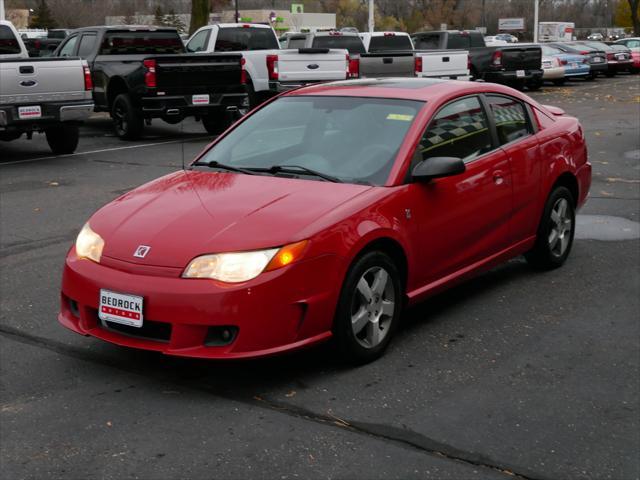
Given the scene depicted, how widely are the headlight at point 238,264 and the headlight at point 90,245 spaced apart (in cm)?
68

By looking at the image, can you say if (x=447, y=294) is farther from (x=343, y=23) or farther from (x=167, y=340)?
(x=343, y=23)

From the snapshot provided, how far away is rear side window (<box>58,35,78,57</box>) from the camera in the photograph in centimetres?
1828

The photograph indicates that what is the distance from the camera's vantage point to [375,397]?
4.80 metres

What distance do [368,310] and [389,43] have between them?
22724mm

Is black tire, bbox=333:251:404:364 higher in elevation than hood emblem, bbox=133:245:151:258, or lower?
lower

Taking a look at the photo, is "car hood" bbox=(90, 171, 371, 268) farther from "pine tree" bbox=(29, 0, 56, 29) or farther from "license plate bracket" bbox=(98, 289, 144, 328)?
"pine tree" bbox=(29, 0, 56, 29)

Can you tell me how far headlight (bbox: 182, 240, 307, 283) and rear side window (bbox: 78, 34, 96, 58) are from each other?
546 inches

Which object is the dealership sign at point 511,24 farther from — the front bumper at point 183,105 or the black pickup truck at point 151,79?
the front bumper at point 183,105

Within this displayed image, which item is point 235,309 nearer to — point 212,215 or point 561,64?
point 212,215

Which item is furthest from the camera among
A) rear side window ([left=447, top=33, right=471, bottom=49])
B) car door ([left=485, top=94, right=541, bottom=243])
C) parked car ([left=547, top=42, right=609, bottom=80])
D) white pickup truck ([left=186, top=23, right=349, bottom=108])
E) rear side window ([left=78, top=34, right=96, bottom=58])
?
parked car ([left=547, top=42, right=609, bottom=80])

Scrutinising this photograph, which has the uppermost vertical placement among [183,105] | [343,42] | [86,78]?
[343,42]

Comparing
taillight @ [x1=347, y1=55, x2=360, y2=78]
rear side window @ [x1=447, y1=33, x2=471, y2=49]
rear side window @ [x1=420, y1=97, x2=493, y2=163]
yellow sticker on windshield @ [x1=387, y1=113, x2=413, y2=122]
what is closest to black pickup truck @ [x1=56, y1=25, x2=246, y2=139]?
taillight @ [x1=347, y1=55, x2=360, y2=78]

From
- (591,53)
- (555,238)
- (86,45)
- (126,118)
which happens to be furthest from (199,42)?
(591,53)

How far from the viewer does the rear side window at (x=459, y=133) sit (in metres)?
5.89
